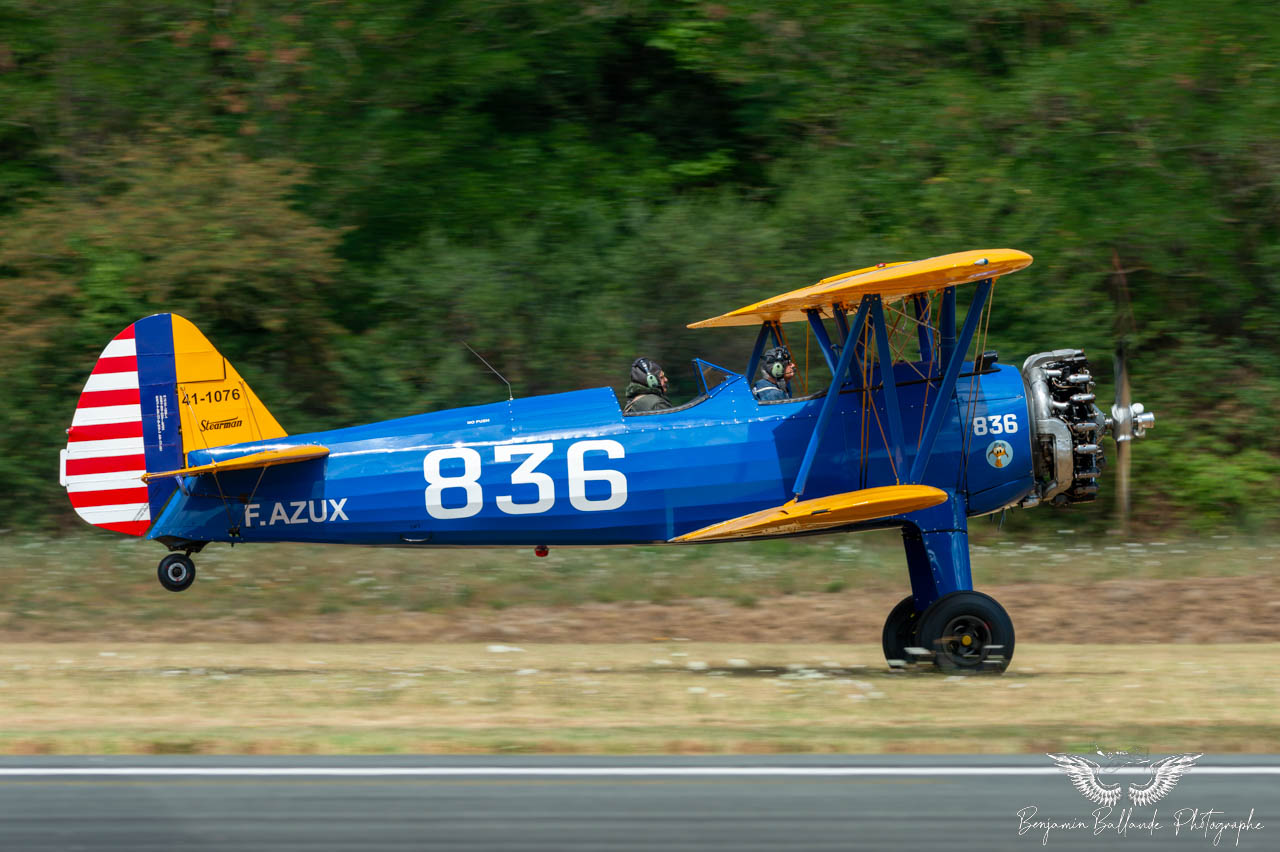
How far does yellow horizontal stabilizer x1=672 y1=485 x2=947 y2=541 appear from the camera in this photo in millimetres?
9008

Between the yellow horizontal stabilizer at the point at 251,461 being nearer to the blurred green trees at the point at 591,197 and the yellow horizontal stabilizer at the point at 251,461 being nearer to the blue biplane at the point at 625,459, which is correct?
the blue biplane at the point at 625,459

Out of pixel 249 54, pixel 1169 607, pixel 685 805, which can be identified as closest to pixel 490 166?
pixel 249 54

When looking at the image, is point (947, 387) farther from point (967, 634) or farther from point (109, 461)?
point (109, 461)

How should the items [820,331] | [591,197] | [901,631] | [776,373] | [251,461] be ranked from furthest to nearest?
[591,197]
[901,631]
[776,373]
[820,331]
[251,461]

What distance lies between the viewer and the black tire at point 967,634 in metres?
9.32

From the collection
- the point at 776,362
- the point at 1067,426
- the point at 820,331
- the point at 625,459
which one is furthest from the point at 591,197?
the point at 1067,426

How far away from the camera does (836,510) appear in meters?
9.02

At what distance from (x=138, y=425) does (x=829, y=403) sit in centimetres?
472

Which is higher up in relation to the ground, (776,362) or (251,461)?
(776,362)

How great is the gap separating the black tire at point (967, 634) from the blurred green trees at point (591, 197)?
8130 mm

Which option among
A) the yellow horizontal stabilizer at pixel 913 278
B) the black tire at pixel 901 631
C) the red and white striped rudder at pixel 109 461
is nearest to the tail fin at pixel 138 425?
the red and white striped rudder at pixel 109 461

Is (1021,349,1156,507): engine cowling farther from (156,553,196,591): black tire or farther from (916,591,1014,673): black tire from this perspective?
(156,553,196,591): black tire

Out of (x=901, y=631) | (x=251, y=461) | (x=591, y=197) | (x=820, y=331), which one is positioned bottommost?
(x=901, y=631)

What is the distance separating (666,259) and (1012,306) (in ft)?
14.3
